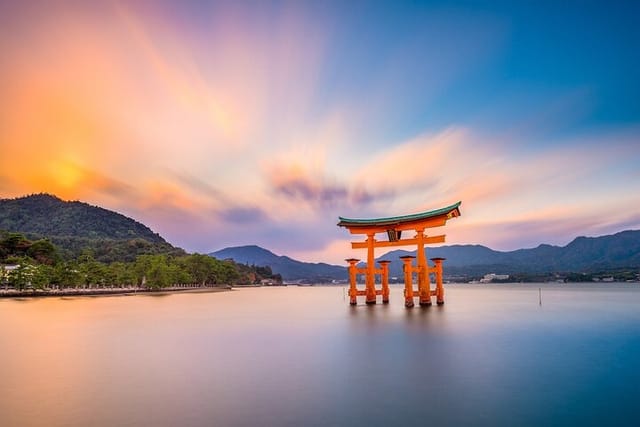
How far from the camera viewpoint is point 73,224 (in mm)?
139625

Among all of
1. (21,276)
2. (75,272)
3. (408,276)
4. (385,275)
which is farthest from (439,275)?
(75,272)

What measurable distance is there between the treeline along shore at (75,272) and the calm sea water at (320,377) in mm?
38003

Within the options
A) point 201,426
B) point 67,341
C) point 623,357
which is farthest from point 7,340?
point 623,357

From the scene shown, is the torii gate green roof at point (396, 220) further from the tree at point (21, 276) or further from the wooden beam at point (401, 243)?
the tree at point (21, 276)

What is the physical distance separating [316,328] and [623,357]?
13.6 metres

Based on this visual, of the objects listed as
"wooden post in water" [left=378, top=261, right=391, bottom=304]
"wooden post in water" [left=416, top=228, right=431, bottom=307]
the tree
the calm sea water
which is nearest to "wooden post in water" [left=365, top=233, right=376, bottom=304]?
"wooden post in water" [left=378, top=261, right=391, bottom=304]

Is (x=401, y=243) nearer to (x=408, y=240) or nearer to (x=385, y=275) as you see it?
(x=408, y=240)

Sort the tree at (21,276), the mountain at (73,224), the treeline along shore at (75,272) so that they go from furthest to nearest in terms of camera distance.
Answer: the mountain at (73,224)
the treeline along shore at (75,272)
the tree at (21,276)

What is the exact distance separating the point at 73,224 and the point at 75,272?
98.2 m

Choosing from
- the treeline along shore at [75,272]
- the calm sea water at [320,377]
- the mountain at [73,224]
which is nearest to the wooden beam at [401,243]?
the calm sea water at [320,377]

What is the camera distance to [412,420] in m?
7.16

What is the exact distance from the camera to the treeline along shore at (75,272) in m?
50.8

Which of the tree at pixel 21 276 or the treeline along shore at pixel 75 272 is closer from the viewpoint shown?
the tree at pixel 21 276

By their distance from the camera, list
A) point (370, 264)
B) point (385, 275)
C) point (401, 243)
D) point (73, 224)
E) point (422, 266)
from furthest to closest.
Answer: point (73, 224)
point (385, 275)
point (370, 264)
point (401, 243)
point (422, 266)
